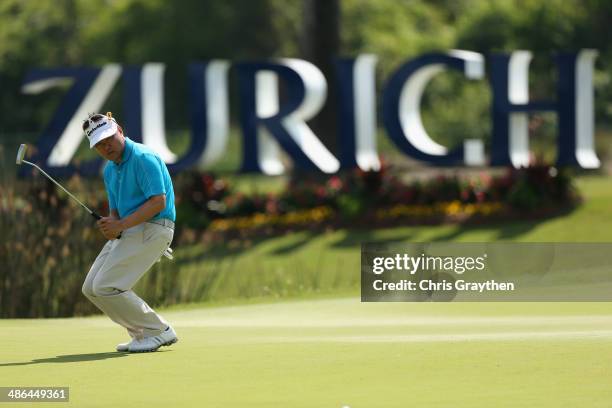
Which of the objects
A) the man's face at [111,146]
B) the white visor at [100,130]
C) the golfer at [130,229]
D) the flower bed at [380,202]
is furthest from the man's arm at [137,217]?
the flower bed at [380,202]

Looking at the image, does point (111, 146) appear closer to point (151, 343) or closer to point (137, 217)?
point (137, 217)

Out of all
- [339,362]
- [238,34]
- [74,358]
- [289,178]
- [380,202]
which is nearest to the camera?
[339,362]

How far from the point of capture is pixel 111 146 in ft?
33.5

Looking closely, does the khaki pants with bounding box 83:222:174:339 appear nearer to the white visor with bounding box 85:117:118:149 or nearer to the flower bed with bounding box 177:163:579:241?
the white visor with bounding box 85:117:118:149

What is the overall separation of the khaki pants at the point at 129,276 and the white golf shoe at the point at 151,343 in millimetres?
37

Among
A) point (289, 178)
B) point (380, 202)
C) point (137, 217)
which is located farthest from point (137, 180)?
point (289, 178)

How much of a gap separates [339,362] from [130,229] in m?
1.72

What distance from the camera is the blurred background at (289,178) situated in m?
18.1

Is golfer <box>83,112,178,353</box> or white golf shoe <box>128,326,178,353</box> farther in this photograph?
white golf shoe <box>128,326,178,353</box>

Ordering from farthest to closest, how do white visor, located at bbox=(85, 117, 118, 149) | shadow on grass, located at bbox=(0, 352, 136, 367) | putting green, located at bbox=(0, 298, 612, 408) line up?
1. white visor, located at bbox=(85, 117, 118, 149)
2. shadow on grass, located at bbox=(0, 352, 136, 367)
3. putting green, located at bbox=(0, 298, 612, 408)

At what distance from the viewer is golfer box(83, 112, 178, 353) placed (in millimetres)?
10266

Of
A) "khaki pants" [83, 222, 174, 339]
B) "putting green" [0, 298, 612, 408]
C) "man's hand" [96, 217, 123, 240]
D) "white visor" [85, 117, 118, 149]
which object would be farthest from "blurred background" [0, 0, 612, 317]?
"white visor" [85, 117, 118, 149]

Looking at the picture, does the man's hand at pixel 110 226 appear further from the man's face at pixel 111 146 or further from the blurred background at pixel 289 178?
the blurred background at pixel 289 178

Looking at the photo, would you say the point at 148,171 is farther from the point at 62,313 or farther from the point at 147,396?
the point at 62,313
